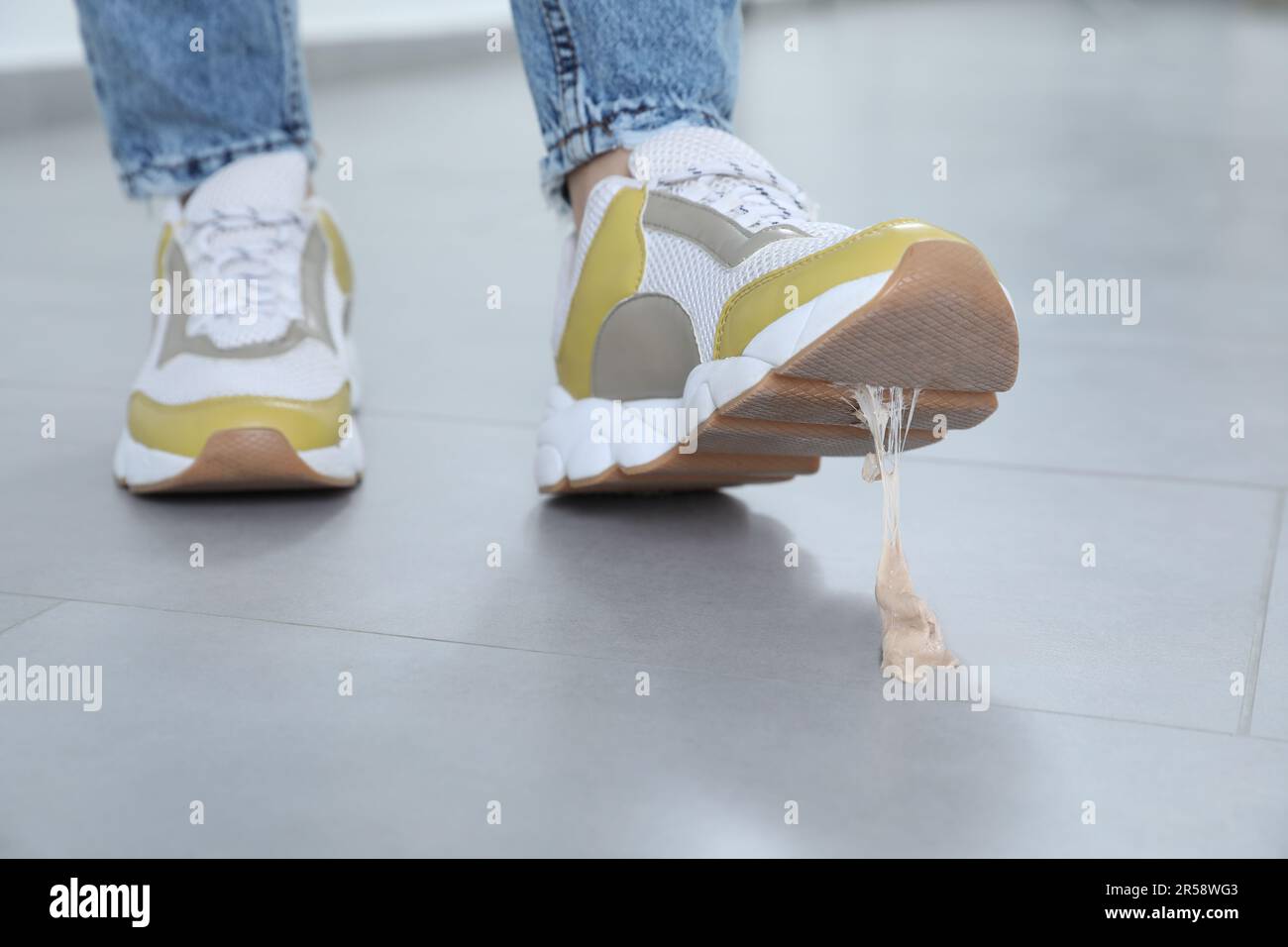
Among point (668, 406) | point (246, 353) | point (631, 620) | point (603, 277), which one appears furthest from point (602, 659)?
point (246, 353)

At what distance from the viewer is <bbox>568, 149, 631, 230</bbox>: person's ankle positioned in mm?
966

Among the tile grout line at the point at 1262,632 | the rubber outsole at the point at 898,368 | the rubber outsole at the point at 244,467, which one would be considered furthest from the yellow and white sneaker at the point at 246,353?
the tile grout line at the point at 1262,632

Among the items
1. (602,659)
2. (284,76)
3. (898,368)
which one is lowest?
(602,659)

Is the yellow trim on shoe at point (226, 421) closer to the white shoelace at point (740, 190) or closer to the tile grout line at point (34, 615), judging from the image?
the tile grout line at point (34, 615)

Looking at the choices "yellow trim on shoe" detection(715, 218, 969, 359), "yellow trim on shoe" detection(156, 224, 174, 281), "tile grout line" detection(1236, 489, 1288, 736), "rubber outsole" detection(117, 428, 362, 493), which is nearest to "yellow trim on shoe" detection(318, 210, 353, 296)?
"yellow trim on shoe" detection(156, 224, 174, 281)

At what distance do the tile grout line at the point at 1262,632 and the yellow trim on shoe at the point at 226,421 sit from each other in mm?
602

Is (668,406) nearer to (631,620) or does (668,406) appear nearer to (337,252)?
(631,620)

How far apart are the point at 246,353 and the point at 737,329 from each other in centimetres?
39

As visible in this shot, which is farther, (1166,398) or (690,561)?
(1166,398)

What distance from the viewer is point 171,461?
98 centimetres
